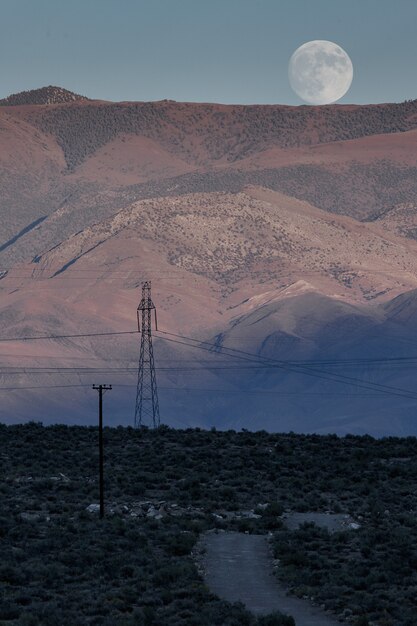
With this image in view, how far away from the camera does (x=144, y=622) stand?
30.3 metres

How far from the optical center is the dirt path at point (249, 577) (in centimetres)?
3247

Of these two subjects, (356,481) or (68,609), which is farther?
(356,481)

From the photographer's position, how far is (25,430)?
80250 millimetres

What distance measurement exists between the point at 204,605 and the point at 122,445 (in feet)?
135

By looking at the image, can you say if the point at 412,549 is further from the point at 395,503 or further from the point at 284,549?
the point at 395,503

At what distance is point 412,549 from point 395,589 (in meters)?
5.56

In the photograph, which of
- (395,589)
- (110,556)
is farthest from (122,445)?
(395,589)

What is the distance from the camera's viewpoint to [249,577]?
1458 inches

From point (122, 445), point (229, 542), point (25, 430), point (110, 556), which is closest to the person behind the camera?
point (110, 556)

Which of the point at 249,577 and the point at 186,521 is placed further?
the point at 186,521

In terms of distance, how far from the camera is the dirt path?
32.5 meters

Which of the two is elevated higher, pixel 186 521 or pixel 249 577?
pixel 186 521

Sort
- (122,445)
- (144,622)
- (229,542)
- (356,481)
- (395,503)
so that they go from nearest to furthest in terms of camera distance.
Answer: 1. (144,622)
2. (229,542)
3. (395,503)
4. (356,481)
5. (122,445)

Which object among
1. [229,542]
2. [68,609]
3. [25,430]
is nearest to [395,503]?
[229,542]
